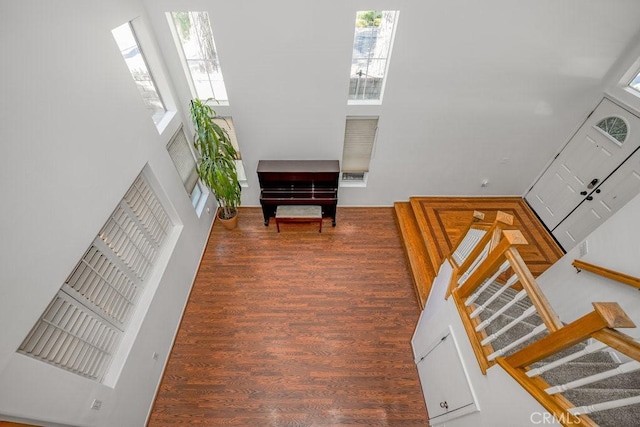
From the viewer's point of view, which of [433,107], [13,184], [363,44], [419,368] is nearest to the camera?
[13,184]

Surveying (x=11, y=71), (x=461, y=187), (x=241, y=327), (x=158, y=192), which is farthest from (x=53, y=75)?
(x=461, y=187)

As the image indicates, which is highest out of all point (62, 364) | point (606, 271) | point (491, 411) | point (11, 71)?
point (11, 71)

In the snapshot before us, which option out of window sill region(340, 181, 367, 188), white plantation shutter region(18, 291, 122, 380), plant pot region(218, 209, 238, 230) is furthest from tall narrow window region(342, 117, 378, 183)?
white plantation shutter region(18, 291, 122, 380)

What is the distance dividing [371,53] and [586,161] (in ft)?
12.3

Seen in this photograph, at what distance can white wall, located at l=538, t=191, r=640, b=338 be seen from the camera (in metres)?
2.41

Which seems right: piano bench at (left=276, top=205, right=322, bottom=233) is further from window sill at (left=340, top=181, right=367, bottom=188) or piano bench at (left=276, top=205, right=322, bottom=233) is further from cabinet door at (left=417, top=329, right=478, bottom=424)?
cabinet door at (left=417, top=329, right=478, bottom=424)

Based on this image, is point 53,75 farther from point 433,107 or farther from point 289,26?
point 433,107

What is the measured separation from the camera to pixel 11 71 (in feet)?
5.88

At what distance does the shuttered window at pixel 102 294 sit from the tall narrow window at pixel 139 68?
122 cm

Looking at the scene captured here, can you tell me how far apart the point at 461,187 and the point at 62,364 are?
6.03 m

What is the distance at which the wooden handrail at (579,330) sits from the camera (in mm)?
1167

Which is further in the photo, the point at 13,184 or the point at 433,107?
the point at 433,107

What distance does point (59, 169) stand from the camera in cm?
210

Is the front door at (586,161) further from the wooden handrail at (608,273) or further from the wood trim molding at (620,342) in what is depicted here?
the wood trim molding at (620,342)
